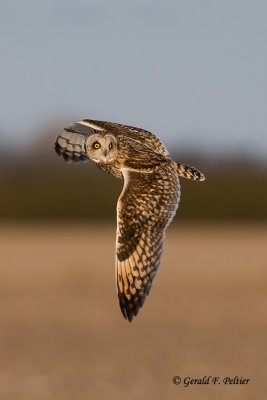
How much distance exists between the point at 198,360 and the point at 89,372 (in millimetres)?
2024

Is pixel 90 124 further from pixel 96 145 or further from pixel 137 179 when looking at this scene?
pixel 137 179

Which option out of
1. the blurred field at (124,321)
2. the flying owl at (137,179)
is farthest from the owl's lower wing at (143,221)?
the blurred field at (124,321)

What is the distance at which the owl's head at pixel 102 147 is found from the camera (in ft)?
16.7

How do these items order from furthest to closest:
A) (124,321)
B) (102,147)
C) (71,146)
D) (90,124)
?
(124,321) < (71,146) < (90,124) < (102,147)

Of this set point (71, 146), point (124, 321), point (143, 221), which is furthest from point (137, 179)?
point (124, 321)

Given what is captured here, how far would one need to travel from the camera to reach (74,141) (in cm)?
544

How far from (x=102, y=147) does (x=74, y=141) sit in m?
0.33

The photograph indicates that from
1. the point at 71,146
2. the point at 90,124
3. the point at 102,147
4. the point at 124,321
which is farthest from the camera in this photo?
the point at 124,321

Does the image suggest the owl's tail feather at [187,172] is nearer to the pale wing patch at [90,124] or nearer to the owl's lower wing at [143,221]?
the owl's lower wing at [143,221]

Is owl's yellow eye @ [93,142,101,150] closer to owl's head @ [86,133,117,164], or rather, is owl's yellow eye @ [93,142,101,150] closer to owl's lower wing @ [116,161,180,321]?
owl's head @ [86,133,117,164]

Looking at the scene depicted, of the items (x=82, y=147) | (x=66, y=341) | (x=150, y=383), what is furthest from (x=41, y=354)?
(x=82, y=147)

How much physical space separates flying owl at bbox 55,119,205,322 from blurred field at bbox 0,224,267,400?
15.2 m

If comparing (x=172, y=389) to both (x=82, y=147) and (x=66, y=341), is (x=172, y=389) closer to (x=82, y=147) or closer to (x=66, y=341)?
(x=66, y=341)

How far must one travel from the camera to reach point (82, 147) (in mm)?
5352
